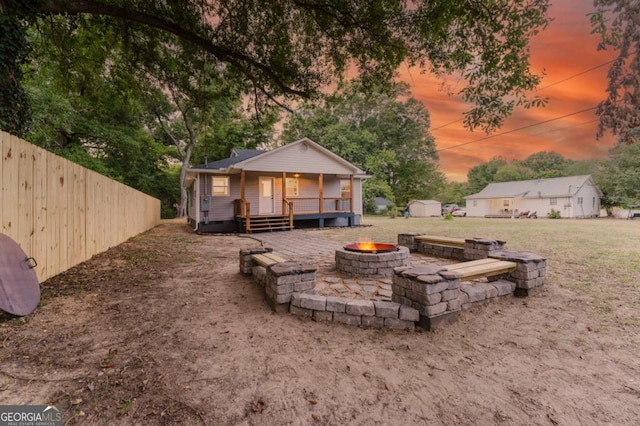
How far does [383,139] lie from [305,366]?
32.7m

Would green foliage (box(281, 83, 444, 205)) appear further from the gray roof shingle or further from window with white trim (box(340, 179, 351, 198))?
window with white trim (box(340, 179, 351, 198))

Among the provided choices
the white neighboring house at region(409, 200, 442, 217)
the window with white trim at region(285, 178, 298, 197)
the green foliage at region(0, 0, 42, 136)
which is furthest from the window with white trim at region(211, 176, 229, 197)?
the white neighboring house at region(409, 200, 442, 217)

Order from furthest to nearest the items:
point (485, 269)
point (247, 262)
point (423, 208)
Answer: point (423, 208) → point (247, 262) → point (485, 269)

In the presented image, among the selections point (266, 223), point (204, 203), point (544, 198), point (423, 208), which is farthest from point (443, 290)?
point (544, 198)

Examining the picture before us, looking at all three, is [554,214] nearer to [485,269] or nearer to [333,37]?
[333,37]

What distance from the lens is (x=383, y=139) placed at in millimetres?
32312

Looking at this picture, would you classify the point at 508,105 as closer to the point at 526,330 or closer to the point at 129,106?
the point at 526,330

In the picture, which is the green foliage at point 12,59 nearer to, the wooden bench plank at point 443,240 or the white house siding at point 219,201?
the wooden bench plank at point 443,240

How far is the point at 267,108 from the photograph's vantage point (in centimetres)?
897

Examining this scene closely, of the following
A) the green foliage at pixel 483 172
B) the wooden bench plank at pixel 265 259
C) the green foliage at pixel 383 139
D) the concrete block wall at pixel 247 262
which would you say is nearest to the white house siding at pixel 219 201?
the concrete block wall at pixel 247 262

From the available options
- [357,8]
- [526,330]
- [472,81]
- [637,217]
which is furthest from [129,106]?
[637,217]

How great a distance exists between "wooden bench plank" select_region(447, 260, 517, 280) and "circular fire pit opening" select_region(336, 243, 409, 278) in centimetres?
119

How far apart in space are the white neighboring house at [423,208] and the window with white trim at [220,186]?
83.0 feet

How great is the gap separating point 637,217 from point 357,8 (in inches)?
1310
